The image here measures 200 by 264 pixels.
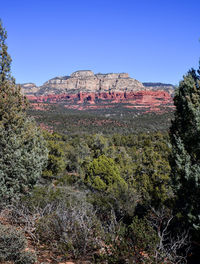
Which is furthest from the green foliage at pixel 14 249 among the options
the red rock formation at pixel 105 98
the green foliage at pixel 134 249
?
the red rock formation at pixel 105 98

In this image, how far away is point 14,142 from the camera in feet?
28.9

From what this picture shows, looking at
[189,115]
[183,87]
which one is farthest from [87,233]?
[183,87]

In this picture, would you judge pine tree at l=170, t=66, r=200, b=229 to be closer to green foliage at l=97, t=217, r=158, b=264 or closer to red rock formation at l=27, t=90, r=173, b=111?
green foliage at l=97, t=217, r=158, b=264

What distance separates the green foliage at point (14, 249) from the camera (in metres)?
4.93

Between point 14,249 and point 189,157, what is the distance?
15.4ft

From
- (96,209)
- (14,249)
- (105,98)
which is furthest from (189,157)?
(105,98)

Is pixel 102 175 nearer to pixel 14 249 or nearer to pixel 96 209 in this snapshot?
pixel 96 209

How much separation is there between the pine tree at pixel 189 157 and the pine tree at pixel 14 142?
215 inches

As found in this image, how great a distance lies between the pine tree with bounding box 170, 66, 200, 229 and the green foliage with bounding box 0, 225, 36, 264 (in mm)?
3821

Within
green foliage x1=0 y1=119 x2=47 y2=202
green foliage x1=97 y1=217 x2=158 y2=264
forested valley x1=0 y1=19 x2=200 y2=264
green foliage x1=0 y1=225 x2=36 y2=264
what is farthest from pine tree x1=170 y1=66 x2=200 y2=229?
green foliage x1=0 y1=119 x2=47 y2=202

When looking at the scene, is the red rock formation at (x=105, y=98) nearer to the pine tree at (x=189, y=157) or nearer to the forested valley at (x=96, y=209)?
the forested valley at (x=96, y=209)

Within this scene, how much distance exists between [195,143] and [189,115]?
0.84 metres

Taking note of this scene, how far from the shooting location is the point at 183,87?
7.14m

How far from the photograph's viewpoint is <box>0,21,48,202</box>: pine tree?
8758mm
